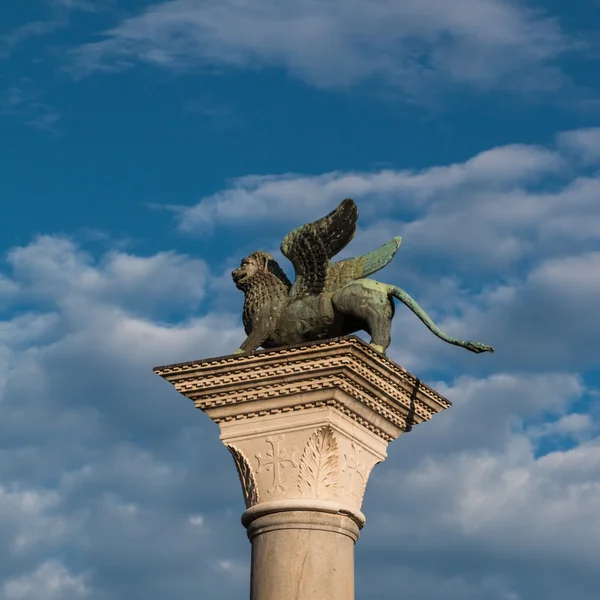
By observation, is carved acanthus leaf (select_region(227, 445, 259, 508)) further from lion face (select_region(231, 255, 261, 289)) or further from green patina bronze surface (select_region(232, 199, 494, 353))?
lion face (select_region(231, 255, 261, 289))

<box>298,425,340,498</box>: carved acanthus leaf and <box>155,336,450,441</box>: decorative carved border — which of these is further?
<box>155,336,450,441</box>: decorative carved border

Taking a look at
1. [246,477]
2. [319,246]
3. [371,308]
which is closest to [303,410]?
[246,477]

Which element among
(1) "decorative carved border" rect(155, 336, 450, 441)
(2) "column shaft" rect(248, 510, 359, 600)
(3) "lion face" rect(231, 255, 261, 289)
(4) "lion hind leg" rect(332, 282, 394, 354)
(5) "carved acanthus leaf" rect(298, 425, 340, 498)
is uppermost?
(3) "lion face" rect(231, 255, 261, 289)

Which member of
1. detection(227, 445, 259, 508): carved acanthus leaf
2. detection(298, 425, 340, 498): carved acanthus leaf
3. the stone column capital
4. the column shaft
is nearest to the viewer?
the column shaft

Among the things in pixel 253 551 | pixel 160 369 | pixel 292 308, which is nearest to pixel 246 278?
pixel 292 308

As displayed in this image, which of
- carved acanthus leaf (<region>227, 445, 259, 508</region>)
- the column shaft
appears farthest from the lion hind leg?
the column shaft

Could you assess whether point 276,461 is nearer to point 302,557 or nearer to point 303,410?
point 303,410

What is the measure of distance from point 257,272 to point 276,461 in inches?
137

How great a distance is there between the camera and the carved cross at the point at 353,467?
18.2m

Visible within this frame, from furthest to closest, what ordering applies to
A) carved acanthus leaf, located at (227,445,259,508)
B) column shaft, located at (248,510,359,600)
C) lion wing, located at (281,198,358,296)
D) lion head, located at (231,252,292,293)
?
lion head, located at (231,252,292,293) → lion wing, located at (281,198,358,296) → carved acanthus leaf, located at (227,445,259,508) → column shaft, located at (248,510,359,600)

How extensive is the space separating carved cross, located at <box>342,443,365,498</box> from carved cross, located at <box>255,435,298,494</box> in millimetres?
708

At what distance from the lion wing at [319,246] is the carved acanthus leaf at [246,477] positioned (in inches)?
107

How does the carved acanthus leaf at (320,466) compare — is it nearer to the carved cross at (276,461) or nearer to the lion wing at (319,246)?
the carved cross at (276,461)

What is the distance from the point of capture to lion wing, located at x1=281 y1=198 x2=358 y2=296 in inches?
779
